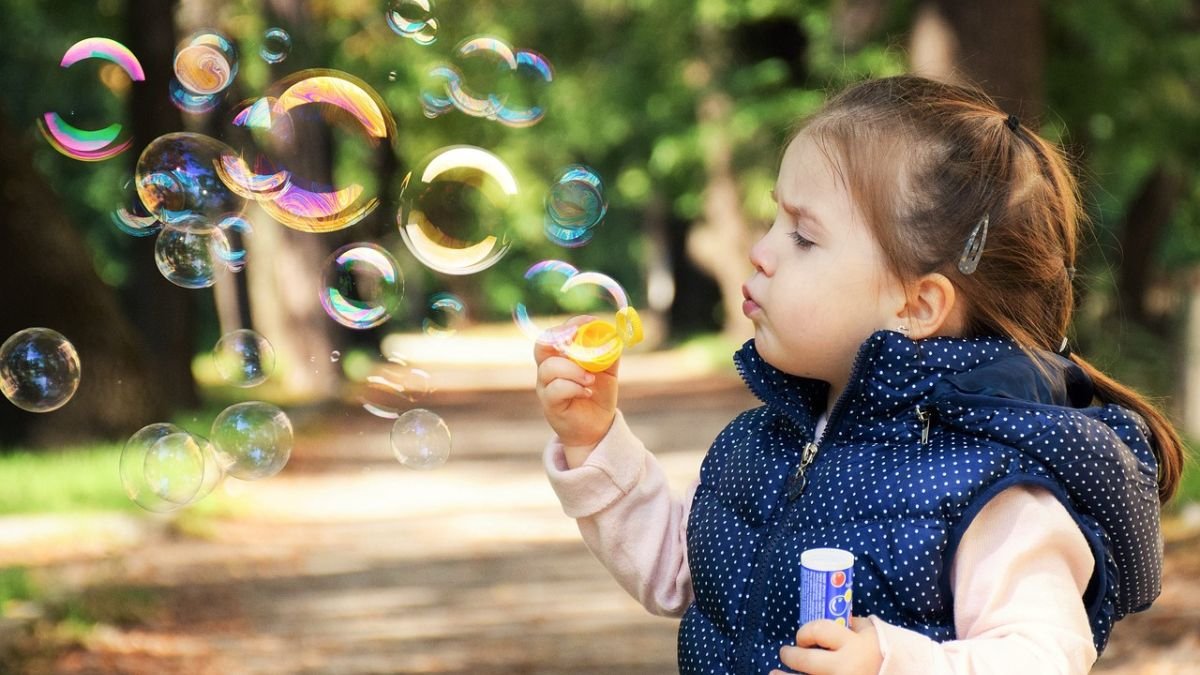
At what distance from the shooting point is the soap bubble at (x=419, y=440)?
3414mm

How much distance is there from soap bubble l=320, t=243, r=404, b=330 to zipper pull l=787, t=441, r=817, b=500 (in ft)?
5.39

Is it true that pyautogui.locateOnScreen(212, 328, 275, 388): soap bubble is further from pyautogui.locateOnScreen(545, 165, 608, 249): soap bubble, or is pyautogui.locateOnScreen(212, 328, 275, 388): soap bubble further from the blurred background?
pyautogui.locateOnScreen(545, 165, 608, 249): soap bubble

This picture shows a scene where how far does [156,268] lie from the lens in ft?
37.9

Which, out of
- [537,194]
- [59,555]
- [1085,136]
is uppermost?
[1085,136]

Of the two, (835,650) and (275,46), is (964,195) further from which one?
(275,46)

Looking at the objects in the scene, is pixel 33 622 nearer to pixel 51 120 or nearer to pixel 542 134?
pixel 51 120

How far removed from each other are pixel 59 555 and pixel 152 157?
3.91 metres

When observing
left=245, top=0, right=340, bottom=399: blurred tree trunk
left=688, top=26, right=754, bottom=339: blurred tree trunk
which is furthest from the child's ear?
left=688, top=26, right=754, bottom=339: blurred tree trunk

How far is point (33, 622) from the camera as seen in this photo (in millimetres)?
5707

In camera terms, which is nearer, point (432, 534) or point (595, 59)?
point (432, 534)

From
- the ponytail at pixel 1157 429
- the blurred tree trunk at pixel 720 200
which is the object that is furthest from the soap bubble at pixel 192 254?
the blurred tree trunk at pixel 720 200

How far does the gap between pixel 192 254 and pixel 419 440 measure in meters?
0.95

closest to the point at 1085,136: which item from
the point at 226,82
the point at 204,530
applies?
the point at 204,530

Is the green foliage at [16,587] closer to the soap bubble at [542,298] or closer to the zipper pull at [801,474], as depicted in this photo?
the soap bubble at [542,298]
